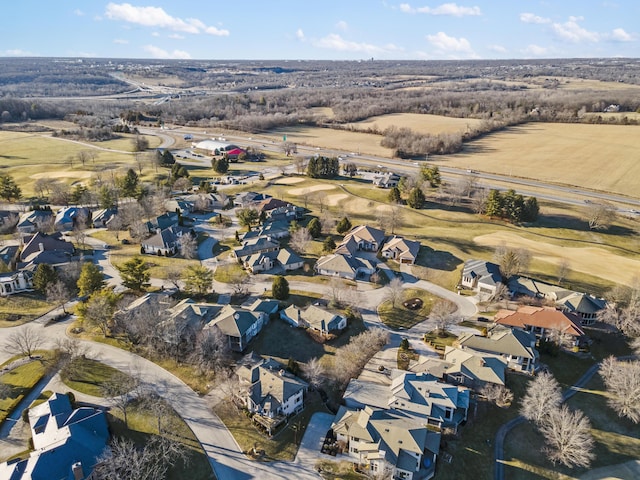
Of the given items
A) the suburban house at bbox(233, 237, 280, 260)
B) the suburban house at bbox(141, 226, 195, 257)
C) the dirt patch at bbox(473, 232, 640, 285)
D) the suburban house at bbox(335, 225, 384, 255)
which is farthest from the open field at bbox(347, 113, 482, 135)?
the suburban house at bbox(141, 226, 195, 257)

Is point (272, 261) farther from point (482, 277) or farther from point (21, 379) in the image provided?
point (21, 379)

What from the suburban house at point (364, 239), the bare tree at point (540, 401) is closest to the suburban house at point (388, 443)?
the bare tree at point (540, 401)

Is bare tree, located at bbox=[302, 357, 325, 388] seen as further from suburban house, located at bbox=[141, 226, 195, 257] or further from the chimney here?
suburban house, located at bbox=[141, 226, 195, 257]

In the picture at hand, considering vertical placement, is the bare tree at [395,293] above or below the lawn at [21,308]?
above

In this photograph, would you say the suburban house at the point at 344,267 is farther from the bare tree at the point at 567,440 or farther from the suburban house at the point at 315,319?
the bare tree at the point at 567,440

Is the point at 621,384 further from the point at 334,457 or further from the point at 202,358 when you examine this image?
the point at 202,358

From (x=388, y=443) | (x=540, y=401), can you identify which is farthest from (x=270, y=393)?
(x=540, y=401)

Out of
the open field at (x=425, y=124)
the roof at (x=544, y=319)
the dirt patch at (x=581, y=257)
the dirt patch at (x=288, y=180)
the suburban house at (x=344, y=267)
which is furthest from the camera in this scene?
the open field at (x=425, y=124)
